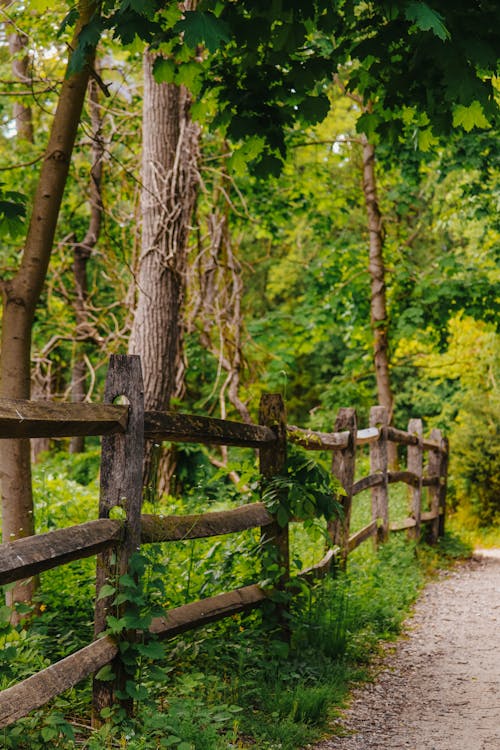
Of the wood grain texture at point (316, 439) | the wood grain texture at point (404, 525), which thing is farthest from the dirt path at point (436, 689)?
the wood grain texture at point (404, 525)

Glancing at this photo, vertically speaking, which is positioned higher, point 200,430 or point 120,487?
point 200,430

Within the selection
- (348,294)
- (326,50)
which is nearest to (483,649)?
(326,50)

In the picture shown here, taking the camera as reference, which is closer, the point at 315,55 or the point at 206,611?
the point at 206,611

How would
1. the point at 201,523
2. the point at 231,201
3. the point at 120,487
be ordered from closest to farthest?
1. the point at 120,487
2. the point at 201,523
3. the point at 231,201

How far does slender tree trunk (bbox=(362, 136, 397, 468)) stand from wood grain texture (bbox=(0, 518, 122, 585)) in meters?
11.5

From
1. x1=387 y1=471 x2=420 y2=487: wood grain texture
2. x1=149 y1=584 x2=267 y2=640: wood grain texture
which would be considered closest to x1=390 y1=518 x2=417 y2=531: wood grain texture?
x1=387 y1=471 x2=420 y2=487: wood grain texture

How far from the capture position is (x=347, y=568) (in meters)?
7.11

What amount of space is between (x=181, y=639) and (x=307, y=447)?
6.49 feet

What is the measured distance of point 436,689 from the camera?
531 centimetres

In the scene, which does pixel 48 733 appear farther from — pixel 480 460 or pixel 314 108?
pixel 480 460

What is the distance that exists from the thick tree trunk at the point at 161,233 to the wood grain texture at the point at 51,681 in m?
5.25

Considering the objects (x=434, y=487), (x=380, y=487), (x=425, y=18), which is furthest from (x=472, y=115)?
(x=434, y=487)

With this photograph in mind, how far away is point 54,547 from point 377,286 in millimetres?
12197

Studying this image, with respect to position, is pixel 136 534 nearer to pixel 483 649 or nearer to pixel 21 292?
pixel 21 292
